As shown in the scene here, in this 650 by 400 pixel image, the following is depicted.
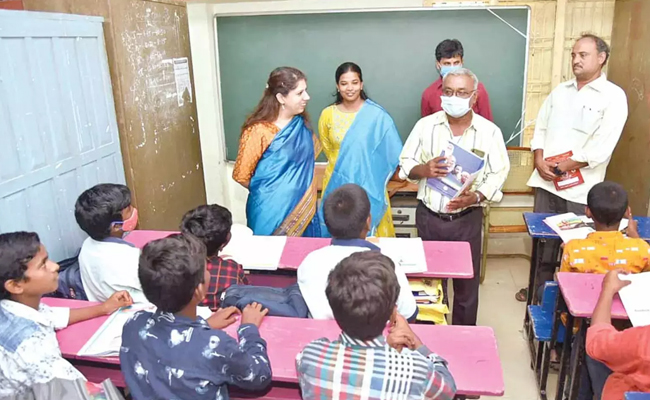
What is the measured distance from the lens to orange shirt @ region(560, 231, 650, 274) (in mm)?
2146

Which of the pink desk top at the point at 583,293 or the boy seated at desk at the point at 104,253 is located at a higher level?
the boy seated at desk at the point at 104,253

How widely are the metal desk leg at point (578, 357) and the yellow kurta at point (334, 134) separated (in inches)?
50.3

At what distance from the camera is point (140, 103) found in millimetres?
2971

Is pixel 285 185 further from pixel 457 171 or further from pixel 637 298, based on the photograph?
pixel 637 298

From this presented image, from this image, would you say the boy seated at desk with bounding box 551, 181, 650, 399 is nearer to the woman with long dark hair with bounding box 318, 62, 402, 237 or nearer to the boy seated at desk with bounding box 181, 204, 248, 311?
the woman with long dark hair with bounding box 318, 62, 402, 237

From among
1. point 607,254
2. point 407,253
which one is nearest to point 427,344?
point 407,253

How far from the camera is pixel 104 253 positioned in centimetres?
210

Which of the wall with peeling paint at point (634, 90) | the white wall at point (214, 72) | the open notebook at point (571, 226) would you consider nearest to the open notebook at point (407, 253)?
the open notebook at point (571, 226)

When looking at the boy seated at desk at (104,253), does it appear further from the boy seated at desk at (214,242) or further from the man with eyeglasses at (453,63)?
the man with eyeglasses at (453,63)

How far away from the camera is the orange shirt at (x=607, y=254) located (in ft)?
7.04

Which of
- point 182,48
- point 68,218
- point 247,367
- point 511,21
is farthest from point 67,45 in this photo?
point 511,21

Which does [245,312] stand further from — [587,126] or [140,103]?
[587,126]

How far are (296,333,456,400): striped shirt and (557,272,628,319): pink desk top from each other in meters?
0.86

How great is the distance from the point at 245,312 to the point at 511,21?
300 centimetres
